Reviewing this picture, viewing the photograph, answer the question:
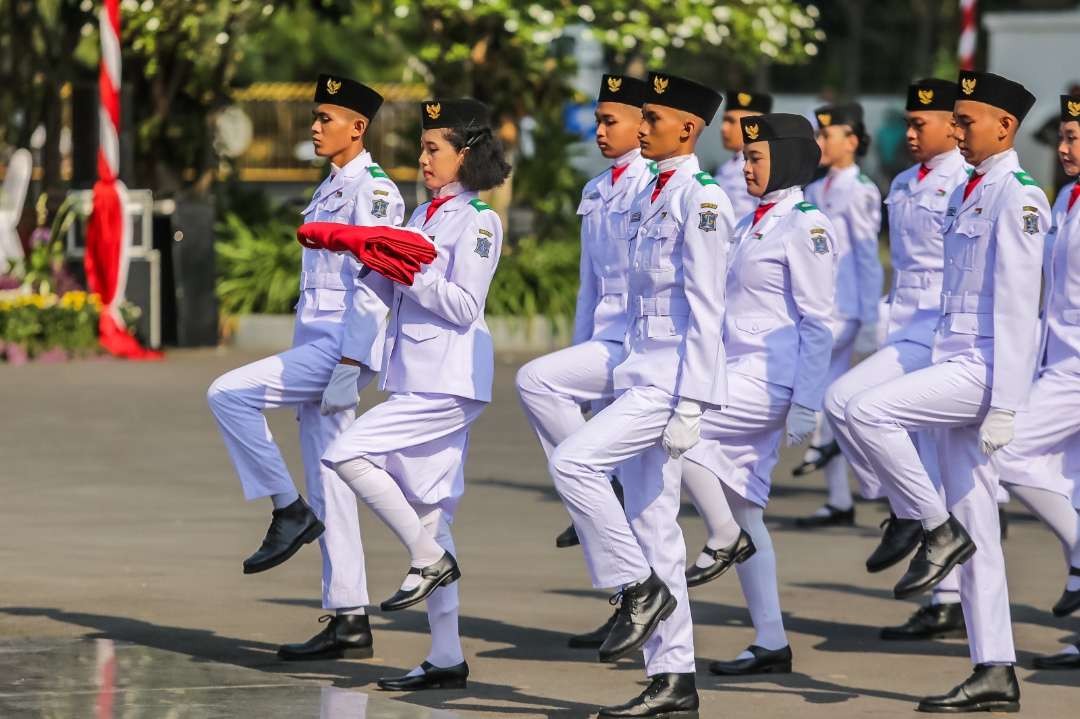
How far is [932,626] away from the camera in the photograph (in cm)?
864

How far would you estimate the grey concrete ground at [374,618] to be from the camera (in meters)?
7.26

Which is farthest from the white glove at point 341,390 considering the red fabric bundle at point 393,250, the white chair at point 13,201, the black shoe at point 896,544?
the white chair at point 13,201

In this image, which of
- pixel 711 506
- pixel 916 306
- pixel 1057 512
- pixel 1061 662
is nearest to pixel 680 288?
pixel 711 506

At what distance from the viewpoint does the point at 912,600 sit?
372 inches

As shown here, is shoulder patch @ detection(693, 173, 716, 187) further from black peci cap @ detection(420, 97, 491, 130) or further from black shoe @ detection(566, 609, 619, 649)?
black shoe @ detection(566, 609, 619, 649)

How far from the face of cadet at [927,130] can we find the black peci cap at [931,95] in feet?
0.10

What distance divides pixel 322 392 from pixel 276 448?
26cm

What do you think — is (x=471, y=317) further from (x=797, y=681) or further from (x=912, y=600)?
(x=912, y=600)

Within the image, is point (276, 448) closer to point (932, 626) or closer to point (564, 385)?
point (564, 385)

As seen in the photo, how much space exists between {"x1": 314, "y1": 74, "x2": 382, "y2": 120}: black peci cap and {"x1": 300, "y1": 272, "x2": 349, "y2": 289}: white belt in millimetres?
595

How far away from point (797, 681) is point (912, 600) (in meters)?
1.80

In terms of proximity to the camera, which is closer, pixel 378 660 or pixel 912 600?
pixel 378 660

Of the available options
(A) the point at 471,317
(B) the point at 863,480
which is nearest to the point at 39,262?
(B) the point at 863,480

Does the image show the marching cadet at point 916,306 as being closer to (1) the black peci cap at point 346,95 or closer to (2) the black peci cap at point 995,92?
(2) the black peci cap at point 995,92
